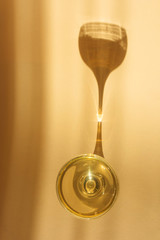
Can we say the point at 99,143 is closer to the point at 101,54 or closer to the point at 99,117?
the point at 99,117

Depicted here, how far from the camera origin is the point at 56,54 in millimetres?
920

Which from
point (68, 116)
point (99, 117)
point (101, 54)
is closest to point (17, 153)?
point (68, 116)

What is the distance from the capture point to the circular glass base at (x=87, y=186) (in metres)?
0.77

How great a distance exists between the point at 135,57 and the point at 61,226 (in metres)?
0.83

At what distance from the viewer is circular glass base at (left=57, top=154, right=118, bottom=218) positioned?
0.77 m

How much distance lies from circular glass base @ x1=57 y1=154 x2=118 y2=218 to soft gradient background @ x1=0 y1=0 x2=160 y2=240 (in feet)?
0.44

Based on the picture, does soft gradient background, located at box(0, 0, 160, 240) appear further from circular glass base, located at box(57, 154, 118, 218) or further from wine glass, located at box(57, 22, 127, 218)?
circular glass base, located at box(57, 154, 118, 218)

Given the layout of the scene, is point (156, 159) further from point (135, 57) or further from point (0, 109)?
point (0, 109)

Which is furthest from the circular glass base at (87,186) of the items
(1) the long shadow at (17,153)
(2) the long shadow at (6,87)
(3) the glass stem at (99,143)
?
(2) the long shadow at (6,87)

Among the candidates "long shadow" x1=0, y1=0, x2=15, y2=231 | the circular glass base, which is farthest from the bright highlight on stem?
"long shadow" x1=0, y1=0, x2=15, y2=231

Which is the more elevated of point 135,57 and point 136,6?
point 136,6

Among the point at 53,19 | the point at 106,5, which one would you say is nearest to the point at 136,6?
the point at 106,5

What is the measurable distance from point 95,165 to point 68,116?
0.26m

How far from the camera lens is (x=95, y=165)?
0.82 m
